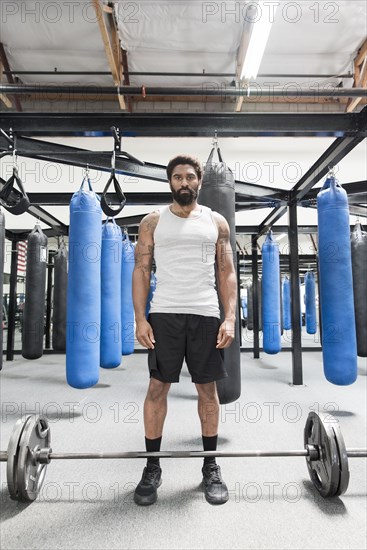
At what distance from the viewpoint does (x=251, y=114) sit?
86.4 inches

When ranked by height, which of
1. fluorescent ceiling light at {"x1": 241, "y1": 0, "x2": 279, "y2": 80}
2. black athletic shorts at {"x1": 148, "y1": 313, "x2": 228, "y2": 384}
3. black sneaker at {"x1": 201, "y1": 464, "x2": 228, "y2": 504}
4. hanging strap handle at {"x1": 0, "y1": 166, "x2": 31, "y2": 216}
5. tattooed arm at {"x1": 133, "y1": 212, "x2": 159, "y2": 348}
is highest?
fluorescent ceiling light at {"x1": 241, "y1": 0, "x2": 279, "y2": 80}

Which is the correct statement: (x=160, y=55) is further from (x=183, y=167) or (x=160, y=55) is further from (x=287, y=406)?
(x=287, y=406)

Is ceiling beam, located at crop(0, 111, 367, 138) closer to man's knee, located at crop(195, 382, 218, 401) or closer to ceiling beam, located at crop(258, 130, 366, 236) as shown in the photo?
ceiling beam, located at crop(258, 130, 366, 236)

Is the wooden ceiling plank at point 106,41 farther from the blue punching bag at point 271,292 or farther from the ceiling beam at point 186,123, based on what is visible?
the blue punching bag at point 271,292

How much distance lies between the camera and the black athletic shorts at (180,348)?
5.50ft

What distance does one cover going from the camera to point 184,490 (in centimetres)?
177

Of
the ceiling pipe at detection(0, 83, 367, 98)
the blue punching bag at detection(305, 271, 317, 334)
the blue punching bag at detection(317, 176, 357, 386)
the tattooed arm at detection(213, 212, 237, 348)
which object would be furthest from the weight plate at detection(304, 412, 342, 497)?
the blue punching bag at detection(305, 271, 317, 334)

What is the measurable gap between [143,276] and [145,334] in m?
0.29

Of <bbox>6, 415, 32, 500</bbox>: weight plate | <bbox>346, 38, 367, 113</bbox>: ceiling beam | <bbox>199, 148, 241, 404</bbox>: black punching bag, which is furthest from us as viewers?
<bbox>346, 38, 367, 113</bbox>: ceiling beam

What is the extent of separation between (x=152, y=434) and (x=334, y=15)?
3.66 metres

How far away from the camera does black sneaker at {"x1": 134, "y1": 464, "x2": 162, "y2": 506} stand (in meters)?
1.65

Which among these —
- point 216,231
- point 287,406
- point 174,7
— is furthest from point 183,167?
point 287,406

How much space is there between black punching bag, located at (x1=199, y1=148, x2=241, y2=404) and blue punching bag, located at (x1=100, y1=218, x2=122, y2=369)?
1154 millimetres

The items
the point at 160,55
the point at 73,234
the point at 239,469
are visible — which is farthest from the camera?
the point at 160,55
